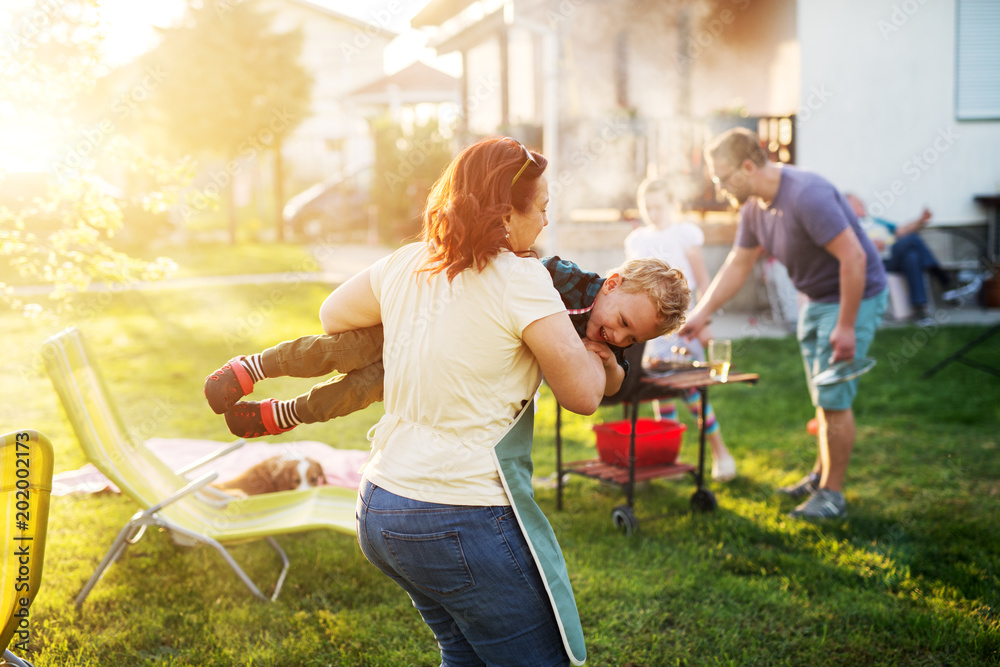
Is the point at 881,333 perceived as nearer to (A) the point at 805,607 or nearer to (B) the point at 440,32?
(A) the point at 805,607

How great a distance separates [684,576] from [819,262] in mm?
1865

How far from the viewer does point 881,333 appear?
9.62 metres

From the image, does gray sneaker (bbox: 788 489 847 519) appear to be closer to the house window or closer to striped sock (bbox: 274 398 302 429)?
striped sock (bbox: 274 398 302 429)

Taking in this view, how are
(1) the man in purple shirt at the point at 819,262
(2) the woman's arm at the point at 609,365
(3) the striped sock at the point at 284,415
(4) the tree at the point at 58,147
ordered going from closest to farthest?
(2) the woman's arm at the point at 609,365
(3) the striped sock at the point at 284,415
(4) the tree at the point at 58,147
(1) the man in purple shirt at the point at 819,262

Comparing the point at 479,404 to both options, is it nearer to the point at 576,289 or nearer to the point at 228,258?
the point at 576,289

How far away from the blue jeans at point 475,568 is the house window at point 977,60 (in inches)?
455

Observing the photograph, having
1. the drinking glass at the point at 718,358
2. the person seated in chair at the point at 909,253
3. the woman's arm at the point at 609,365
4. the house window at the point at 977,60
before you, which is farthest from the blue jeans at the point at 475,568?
the house window at the point at 977,60

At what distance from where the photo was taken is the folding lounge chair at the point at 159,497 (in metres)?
3.47

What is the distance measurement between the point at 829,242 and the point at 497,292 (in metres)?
2.97

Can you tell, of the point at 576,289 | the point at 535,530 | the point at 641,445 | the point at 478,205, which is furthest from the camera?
the point at 641,445

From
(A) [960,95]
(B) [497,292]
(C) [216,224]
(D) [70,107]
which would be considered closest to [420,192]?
(C) [216,224]

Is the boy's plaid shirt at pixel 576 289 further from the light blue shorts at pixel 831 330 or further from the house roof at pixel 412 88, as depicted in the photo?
the house roof at pixel 412 88

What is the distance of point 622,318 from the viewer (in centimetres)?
200

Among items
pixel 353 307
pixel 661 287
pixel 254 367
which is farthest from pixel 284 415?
pixel 661 287
